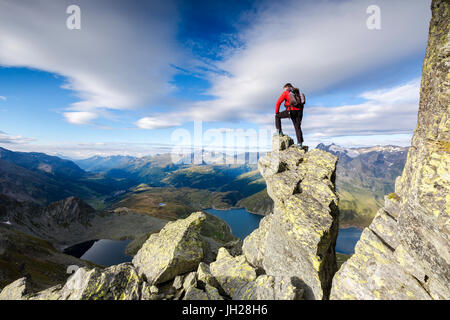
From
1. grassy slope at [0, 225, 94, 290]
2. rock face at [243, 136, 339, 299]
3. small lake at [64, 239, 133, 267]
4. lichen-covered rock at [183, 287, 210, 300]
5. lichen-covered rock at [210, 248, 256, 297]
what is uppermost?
rock face at [243, 136, 339, 299]

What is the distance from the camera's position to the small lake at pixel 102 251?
106 metres

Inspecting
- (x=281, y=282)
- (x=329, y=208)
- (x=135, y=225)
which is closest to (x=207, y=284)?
(x=281, y=282)

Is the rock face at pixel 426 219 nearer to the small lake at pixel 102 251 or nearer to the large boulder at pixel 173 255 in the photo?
the large boulder at pixel 173 255

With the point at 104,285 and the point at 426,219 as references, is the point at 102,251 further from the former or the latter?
the point at 426,219

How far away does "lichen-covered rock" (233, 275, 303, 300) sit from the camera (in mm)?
10609

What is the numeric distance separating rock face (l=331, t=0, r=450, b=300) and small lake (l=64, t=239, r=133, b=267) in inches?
4893

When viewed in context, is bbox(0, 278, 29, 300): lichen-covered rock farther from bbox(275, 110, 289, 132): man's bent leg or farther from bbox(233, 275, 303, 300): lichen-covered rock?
bbox(275, 110, 289, 132): man's bent leg

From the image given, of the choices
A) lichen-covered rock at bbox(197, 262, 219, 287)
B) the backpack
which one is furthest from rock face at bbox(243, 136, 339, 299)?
the backpack

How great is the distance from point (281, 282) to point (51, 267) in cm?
9274

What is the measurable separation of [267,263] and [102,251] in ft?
482

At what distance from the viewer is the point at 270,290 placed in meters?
11.0

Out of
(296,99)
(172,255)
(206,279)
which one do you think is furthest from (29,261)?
(296,99)

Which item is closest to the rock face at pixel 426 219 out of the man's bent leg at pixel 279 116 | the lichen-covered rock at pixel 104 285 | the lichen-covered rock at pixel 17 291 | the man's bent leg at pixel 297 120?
the man's bent leg at pixel 297 120
